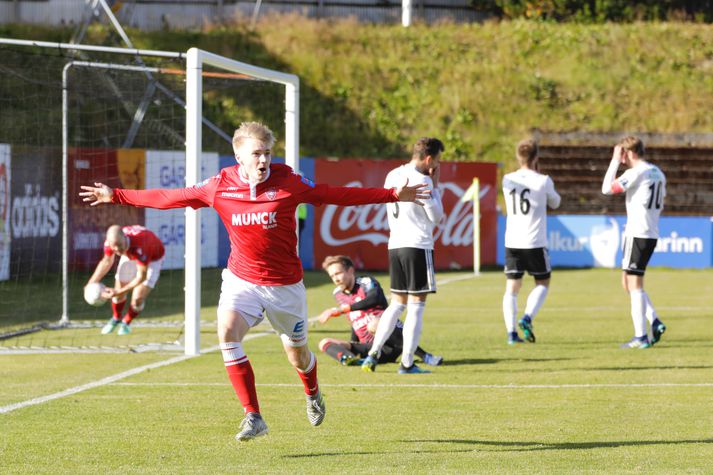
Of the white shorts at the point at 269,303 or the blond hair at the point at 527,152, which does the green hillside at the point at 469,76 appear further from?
the white shorts at the point at 269,303

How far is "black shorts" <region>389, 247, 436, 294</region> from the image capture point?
11250 millimetres

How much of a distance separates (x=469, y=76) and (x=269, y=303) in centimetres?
3418

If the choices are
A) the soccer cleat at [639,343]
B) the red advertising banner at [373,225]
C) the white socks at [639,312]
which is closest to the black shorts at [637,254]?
the white socks at [639,312]

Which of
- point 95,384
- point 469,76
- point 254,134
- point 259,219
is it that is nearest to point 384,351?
point 95,384

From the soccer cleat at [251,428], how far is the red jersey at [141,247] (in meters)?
8.19

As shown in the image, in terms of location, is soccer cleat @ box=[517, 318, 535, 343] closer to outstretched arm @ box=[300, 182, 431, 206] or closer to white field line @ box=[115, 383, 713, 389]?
white field line @ box=[115, 383, 713, 389]

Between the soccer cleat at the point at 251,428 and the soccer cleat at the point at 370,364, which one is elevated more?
the soccer cleat at the point at 251,428

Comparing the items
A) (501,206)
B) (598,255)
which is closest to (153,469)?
(598,255)

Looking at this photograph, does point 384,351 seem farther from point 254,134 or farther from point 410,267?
point 254,134

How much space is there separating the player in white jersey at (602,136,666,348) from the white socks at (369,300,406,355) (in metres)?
3.25

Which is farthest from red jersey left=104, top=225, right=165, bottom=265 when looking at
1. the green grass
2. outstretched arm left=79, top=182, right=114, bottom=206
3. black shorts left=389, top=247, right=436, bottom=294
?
outstretched arm left=79, top=182, right=114, bottom=206

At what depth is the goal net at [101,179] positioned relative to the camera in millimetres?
13609

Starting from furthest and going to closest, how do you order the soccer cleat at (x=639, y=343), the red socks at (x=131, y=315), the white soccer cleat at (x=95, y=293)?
1. the red socks at (x=131, y=315)
2. the white soccer cleat at (x=95, y=293)
3. the soccer cleat at (x=639, y=343)

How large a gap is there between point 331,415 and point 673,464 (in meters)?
2.78
